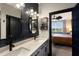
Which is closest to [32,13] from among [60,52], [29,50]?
[60,52]

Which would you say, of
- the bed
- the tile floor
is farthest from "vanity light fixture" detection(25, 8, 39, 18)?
the tile floor

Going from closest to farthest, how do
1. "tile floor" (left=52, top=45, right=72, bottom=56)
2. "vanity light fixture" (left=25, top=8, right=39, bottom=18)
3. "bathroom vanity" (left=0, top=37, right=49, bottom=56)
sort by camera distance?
"bathroom vanity" (left=0, top=37, right=49, bottom=56), "tile floor" (left=52, top=45, right=72, bottom=56), "vanity light fixture" (left=25, top=8, right=39, bottom=18)

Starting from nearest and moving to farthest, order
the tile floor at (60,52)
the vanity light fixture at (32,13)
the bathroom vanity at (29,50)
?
the bathroom vanity at (29,50) → the tile floor at (60,52) → the vanity light fixture at (32,13)

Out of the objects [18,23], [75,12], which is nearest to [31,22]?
[18,23]

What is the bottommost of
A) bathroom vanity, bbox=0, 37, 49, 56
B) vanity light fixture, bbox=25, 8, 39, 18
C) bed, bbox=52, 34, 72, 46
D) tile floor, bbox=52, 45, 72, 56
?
tile floor, bbox=52, 45, 72, 56

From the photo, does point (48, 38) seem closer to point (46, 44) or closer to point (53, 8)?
A: point (46, 44)

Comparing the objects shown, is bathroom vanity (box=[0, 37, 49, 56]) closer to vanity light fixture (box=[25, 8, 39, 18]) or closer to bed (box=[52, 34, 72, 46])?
bed (box=[52, 34, 72, 46])

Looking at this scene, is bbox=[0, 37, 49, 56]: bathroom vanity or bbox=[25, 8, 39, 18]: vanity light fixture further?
bbox=[25, 8, 39, 18]: vanity light fixture

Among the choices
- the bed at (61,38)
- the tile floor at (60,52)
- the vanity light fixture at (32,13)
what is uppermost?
the vanity light fixture at (32,13)

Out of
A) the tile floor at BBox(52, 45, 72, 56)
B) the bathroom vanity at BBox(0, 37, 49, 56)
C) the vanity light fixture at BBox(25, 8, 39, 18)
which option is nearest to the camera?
the bathroom vanity at BBox(0, 37, 49, 56)

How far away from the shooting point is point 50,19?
2295mm

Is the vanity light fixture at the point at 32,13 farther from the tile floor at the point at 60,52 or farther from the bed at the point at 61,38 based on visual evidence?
the tile floor at the point at 60,52

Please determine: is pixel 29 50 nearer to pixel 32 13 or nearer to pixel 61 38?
pixel 61 38

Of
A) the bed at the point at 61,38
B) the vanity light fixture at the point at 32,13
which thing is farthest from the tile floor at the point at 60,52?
the vanity light fixture at the point at 32,13
